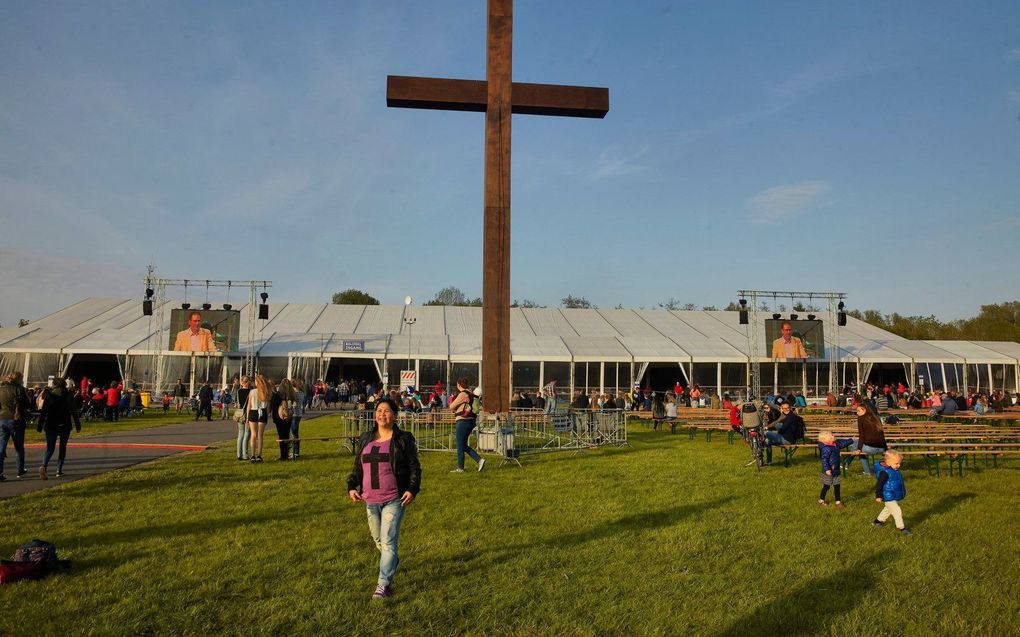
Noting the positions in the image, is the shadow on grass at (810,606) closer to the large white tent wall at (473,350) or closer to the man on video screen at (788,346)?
the large white tent wall at (473,350)

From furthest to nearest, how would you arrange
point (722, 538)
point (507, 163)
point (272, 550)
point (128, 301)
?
1. point (128, 301)
2. point (507, 163)
3. point (722, 538)
4. point (272, 550)

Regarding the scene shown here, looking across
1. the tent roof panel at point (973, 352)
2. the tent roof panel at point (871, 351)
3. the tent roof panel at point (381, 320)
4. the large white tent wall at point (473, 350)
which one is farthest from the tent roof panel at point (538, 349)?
the tent roof panel at point (973, 352)

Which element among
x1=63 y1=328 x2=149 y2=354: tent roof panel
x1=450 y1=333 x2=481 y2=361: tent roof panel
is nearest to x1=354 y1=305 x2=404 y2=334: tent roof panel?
x1=450 y1=333 x2=481 y2=361: tent roof panel

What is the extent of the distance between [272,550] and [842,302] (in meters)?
35.1

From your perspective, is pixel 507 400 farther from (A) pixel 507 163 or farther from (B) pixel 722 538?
(B) pixel 722 538

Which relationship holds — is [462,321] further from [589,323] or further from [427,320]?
[589,323]

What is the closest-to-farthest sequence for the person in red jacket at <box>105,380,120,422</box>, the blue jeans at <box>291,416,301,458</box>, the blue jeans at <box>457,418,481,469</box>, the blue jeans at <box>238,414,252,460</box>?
1. the blue jeans at <box>457,418,481,469</box>
2. the blue jeans at <box>238,414,252,460</box>
3. the blue jeans at <box>291,416,301,458</box>
4. the person in red jacket at <box>105,380,120,422</box>

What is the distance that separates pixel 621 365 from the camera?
3641 cm

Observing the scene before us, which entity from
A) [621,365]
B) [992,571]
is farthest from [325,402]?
[992,571]

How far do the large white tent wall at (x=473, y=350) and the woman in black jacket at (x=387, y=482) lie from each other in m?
28.5

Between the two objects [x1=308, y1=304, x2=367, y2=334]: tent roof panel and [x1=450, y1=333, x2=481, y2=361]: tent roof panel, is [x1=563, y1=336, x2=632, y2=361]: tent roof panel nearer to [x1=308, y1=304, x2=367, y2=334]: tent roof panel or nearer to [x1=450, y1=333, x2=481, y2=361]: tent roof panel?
[x1=450, y1=333, x2=481, y2=361]: tent roof panel

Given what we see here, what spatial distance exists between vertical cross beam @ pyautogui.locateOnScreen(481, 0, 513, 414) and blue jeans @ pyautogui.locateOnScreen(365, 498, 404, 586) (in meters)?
7.23

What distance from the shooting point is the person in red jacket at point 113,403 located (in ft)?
78.5

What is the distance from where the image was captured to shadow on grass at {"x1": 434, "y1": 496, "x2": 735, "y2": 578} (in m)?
6.04
